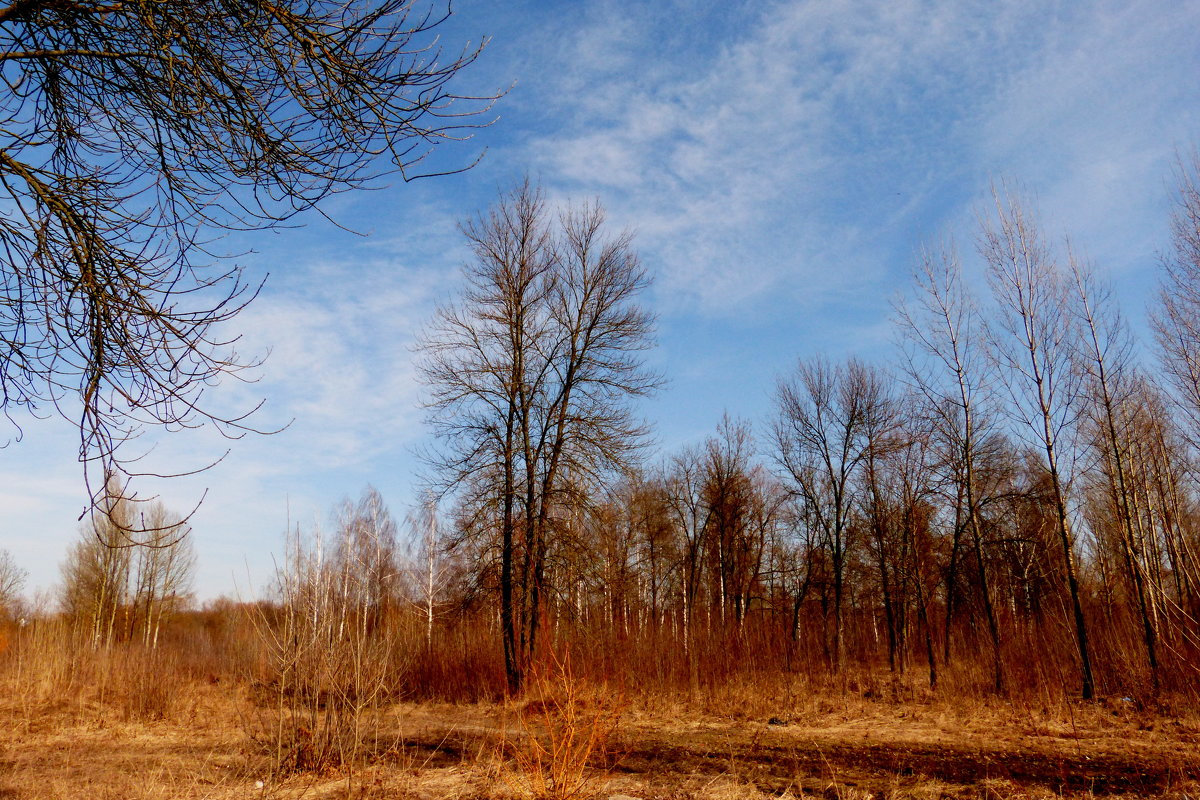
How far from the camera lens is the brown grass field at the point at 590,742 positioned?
634 centimetres

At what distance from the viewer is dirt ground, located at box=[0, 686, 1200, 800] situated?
254 inches

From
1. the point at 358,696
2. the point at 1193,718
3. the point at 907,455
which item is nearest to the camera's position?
the point at 358,696

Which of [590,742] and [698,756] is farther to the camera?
[698,756]

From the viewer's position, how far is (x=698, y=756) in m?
8.52

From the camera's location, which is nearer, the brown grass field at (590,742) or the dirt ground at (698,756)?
the brown grass field at (590,742)

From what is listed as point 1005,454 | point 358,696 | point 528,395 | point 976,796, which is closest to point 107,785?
point 358,696

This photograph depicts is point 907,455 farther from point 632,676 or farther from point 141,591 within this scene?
point 141,591

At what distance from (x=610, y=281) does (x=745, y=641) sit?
8247 millimetres

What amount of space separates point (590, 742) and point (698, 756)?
3.97 meters

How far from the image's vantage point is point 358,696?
22.5ft

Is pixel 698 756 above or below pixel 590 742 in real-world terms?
below

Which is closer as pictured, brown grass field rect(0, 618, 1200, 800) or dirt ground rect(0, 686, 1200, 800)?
brown grass field rect(0, 618, 1200, 800)

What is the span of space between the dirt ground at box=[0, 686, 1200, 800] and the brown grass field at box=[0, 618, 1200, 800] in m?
0.04

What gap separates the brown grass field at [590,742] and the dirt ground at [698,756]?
40 millimetres
